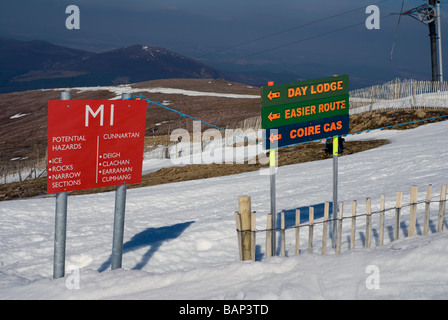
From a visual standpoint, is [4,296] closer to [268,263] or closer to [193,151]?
[268,263]

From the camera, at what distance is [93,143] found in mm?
7219

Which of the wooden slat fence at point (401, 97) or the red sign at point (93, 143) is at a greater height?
the wooden slat fence at point (401, 97)

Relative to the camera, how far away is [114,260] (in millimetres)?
7887

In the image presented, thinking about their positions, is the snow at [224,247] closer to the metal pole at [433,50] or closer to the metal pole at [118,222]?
the metal pole at [118,222]

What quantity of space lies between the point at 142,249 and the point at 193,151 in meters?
24.3

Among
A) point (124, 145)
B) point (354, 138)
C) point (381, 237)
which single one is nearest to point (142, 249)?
point (124, 145)

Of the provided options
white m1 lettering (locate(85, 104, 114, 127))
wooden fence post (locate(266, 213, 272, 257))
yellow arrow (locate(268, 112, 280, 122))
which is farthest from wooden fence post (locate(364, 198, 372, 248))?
white m1 lettering (locate(85, 104, 114, 127))

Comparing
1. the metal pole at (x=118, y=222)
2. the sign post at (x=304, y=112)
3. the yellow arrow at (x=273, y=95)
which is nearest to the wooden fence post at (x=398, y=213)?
the sign post at (x=304, y=112)

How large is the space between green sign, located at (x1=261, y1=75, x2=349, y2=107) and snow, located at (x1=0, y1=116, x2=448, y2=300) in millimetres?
→ 2645

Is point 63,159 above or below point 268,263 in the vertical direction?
above

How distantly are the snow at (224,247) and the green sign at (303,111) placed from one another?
2311 millimetres

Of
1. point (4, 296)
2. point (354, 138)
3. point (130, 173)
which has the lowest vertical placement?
point (4, 296)

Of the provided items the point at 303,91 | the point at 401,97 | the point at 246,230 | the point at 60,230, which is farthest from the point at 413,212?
the point at 401,97

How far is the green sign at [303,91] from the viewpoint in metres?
8.55
